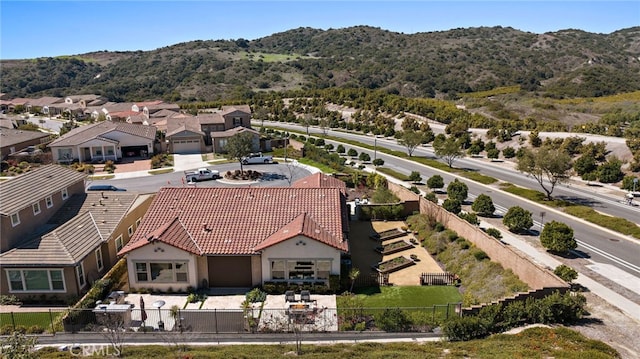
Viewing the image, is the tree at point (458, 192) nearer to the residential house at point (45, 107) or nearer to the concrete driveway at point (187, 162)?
the concrete driveway at point (187, 162)

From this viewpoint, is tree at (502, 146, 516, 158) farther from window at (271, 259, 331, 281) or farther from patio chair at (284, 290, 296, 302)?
patio chair at (284, 290, 296, 302)

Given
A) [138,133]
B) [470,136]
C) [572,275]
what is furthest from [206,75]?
[572,275]

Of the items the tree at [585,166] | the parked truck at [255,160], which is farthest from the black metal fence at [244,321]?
the parked truck at [255,160]

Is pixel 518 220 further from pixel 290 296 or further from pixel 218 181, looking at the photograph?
pixel 218 181

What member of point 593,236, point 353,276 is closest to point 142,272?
point 353,276

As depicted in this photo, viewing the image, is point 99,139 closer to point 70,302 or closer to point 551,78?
point 70,302

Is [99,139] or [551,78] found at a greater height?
[551,78]
